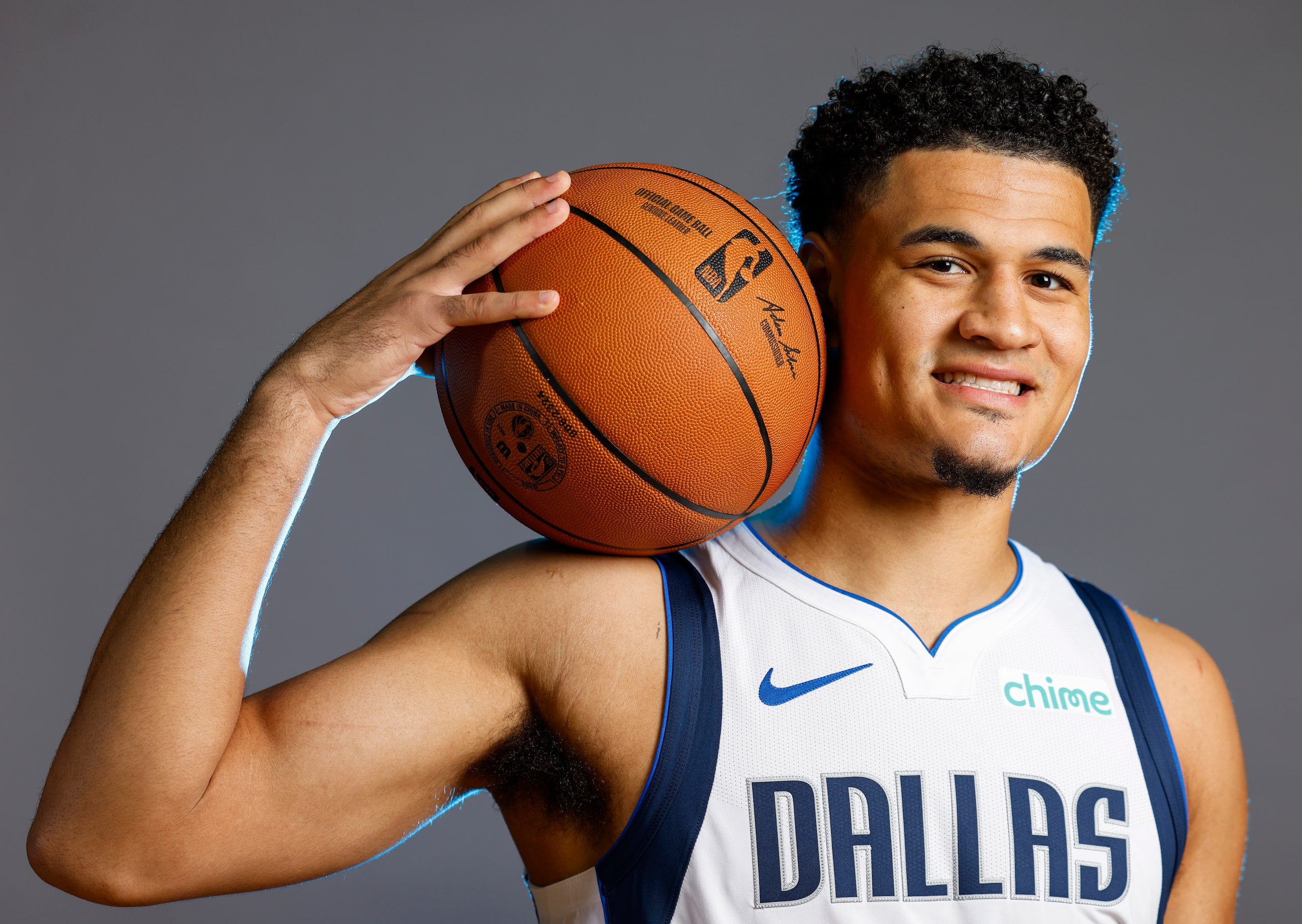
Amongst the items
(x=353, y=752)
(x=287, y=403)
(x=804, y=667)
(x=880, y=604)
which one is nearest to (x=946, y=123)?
(x=880, y=604)

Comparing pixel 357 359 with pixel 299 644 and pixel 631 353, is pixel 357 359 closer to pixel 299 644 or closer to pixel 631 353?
pixel 631 353

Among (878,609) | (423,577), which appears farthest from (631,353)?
(423,577)

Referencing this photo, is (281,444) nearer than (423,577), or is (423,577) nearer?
(281,444)

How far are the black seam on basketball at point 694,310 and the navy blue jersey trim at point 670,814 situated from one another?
42 centimetres

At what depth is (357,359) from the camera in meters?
1.56

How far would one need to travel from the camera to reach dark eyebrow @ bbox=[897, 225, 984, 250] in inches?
72.0

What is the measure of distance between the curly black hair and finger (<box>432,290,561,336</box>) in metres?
0.71

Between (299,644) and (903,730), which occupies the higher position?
(903,730)

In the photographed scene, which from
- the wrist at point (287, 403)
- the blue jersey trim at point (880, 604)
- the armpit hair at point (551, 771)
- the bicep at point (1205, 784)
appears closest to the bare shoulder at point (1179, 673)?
the bicep at point (1205, 784)

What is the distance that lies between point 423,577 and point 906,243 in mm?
2530

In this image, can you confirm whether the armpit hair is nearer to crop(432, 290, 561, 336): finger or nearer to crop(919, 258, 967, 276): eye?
crop(432, 290, 561, 336): finger

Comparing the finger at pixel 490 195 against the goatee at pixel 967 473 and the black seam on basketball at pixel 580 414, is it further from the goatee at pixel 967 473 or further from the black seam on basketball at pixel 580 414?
the goatee at pixel 967 473

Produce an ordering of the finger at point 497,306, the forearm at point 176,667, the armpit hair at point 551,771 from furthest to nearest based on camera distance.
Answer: the armpit hair at point 551,771 → the finger at point 497,306 → the forearm at point 176,667

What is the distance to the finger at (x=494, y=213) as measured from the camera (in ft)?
5.22
